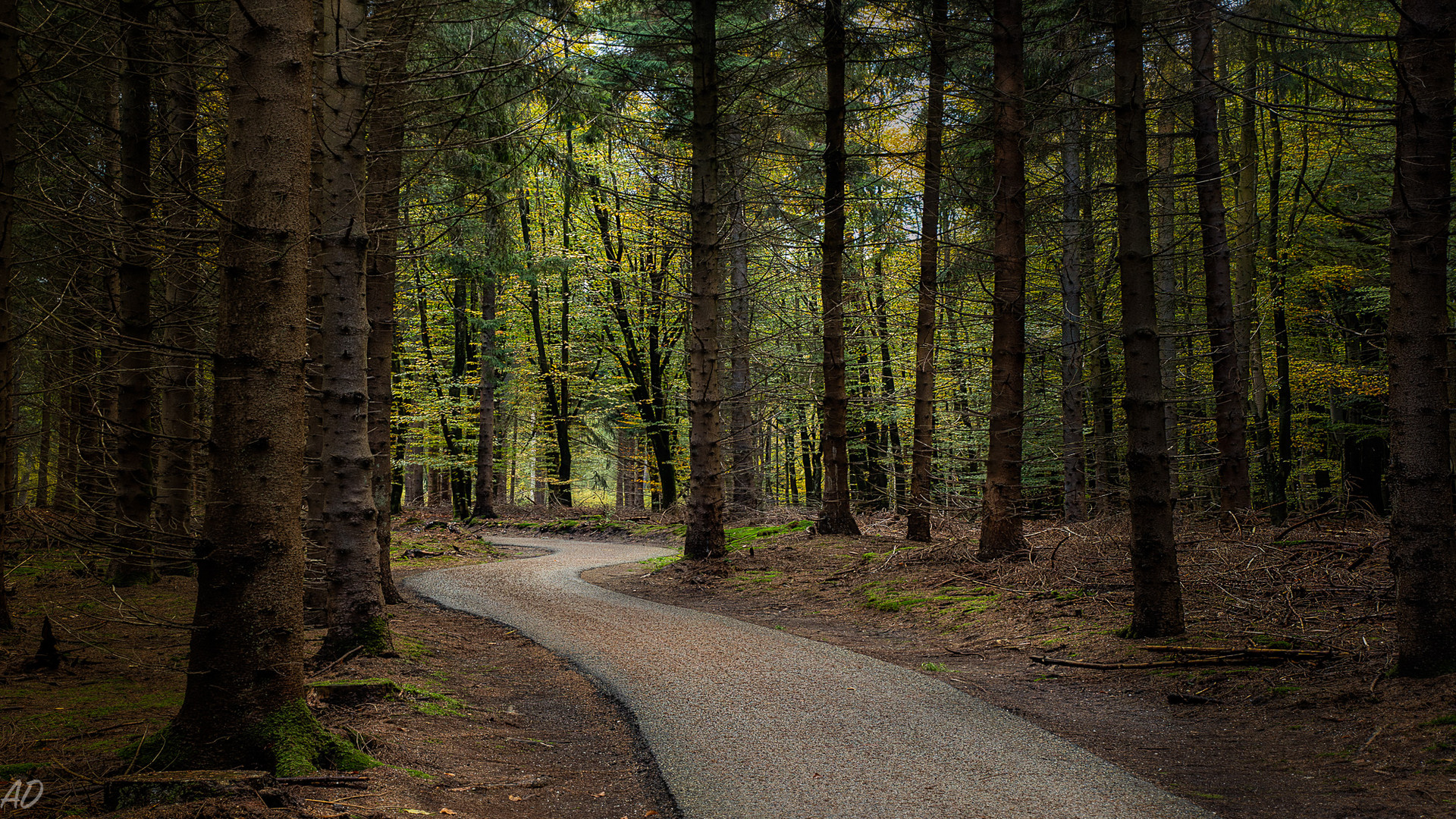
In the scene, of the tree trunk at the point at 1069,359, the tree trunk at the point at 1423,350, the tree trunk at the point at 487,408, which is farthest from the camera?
the tree trunk at the point at 487,408

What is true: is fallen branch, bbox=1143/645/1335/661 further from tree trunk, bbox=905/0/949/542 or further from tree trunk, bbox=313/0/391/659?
tree trunk, bbox=313/0/391/659

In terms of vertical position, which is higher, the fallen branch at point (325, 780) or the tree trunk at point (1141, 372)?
the tree trunk at point (1141, 372)

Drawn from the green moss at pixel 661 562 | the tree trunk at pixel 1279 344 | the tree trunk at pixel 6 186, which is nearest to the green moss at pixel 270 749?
the tree trunk at pixel 6 186

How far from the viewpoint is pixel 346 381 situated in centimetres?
634

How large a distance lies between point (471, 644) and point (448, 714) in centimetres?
289

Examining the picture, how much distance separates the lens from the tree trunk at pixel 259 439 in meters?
3.41

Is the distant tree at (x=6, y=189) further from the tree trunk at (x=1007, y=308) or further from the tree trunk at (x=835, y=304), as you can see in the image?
the tree trunk at (x=835, y=304)

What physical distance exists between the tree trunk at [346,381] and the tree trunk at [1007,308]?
725 centimetres

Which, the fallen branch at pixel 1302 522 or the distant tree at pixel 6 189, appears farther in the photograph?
the fallen branch at pixel 1302 522

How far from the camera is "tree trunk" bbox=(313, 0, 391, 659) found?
6.34m

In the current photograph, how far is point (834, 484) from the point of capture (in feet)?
45.5

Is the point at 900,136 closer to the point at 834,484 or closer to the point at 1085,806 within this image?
the point at 834,484

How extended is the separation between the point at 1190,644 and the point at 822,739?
136 inches

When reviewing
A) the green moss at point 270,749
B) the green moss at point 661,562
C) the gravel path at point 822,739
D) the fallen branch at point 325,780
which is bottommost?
the green moss at point 661,562
